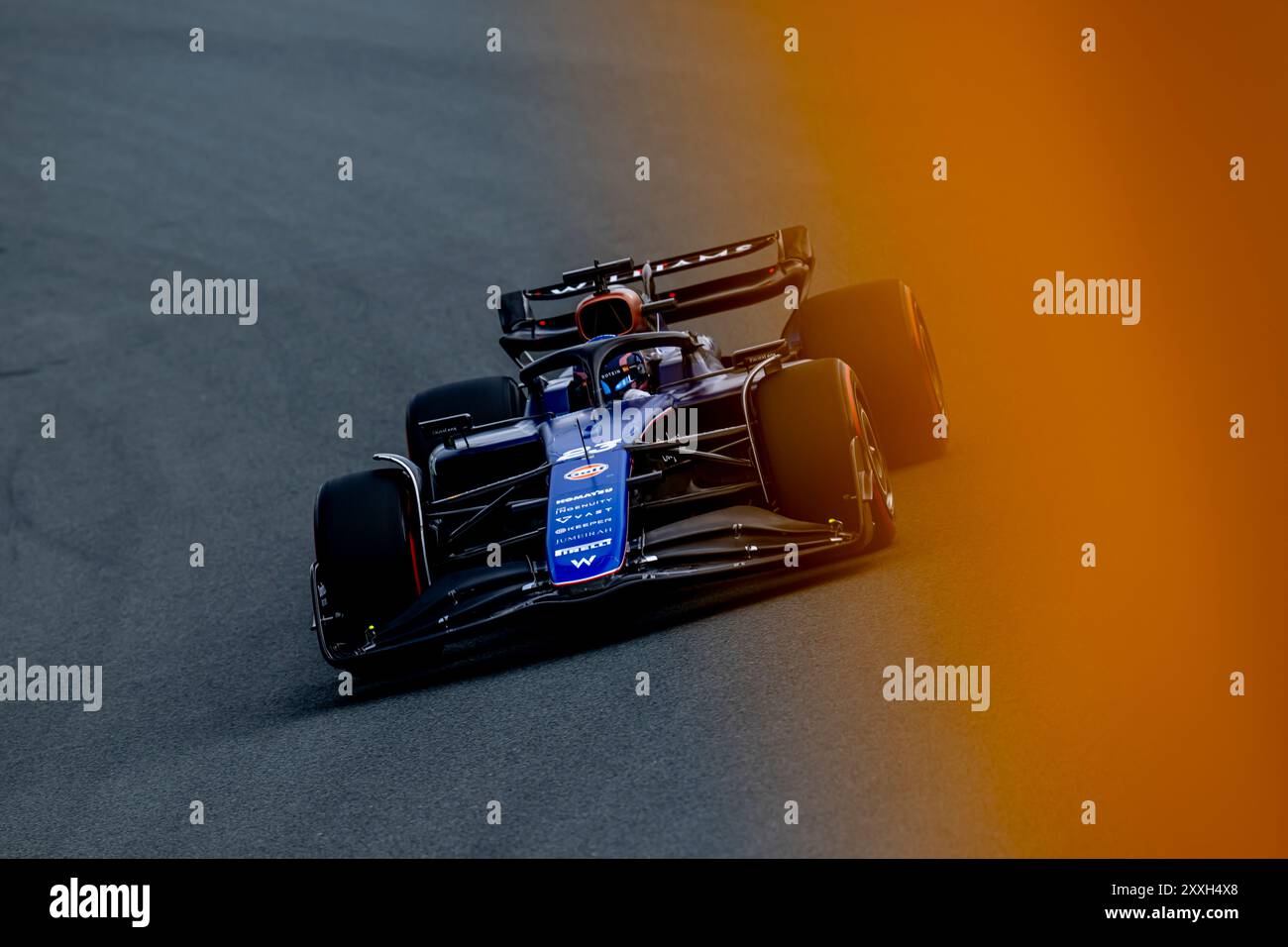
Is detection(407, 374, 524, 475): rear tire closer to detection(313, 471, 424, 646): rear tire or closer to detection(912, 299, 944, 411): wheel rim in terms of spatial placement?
detection(313, 471, 424, 646): rear tire

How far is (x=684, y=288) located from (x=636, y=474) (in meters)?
1.78

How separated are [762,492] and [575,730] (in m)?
1.73

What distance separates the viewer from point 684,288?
8836 millimetres

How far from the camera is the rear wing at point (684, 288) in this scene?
28.8ft

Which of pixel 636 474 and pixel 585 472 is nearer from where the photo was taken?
pixel 585 472

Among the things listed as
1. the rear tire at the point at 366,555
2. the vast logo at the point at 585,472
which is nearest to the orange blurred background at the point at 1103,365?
the vast logo at the point at 585,472

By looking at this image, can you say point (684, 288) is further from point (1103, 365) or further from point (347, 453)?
point (347, 453)

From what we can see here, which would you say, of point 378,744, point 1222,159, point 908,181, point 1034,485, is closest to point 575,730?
point 378,744

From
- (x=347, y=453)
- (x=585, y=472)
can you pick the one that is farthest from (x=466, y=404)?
(x=347, y=453)

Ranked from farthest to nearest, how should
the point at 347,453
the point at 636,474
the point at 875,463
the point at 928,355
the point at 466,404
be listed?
the point at 347,453
the point at 466,404
the point at 928,355
the point at 636,474
the point at 875,463

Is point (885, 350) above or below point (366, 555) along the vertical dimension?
above

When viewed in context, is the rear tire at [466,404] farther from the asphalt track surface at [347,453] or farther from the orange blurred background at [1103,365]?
the orange blurred background at [1103,365]

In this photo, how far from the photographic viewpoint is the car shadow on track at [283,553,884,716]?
6.80m
